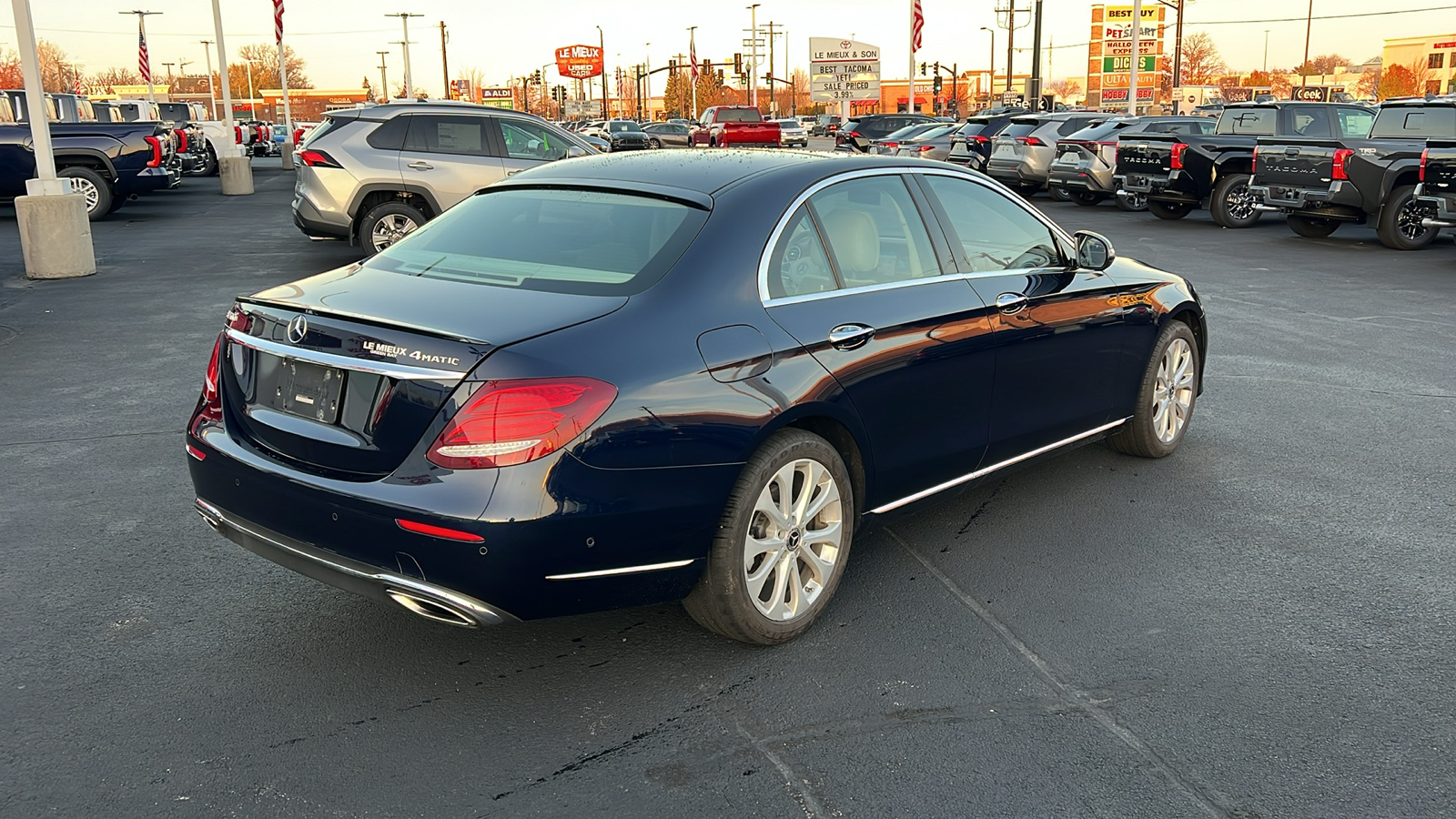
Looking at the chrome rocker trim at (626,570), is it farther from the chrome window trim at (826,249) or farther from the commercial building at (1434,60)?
the commercial building at (1434,60)

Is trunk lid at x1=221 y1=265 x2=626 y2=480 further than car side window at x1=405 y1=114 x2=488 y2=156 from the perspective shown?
No

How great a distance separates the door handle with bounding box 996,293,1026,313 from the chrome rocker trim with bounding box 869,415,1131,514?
636mm

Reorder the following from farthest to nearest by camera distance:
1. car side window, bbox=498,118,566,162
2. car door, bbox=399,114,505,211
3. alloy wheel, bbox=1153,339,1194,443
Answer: car side window, bbox=498,118,566,162 → car door, bbox=399,114,505,211 → alloy wheel, bbox=1153,339,1194,443

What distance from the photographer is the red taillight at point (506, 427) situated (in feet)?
10.6

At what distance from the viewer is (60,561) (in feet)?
15.3

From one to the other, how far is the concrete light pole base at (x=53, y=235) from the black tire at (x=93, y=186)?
6.37 m

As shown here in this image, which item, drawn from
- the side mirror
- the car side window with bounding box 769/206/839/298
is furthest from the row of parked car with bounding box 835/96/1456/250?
the car side window with bounding box 769/206/839/298

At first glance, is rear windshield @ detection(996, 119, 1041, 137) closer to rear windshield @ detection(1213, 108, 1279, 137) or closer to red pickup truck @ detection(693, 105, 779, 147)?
rear windshield @ detection(1213, 108, 1279, 137)

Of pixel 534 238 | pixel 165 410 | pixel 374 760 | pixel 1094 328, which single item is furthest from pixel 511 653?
pixel 165 410

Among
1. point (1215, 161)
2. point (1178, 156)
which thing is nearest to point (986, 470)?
point (1178, 156)

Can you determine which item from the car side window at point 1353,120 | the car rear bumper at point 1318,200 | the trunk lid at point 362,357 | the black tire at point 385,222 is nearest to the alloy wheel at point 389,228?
the black tire at point 385,222

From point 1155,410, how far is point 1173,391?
0.75ft

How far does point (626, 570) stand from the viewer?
346 centimetres

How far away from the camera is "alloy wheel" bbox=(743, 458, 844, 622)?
381 cm
